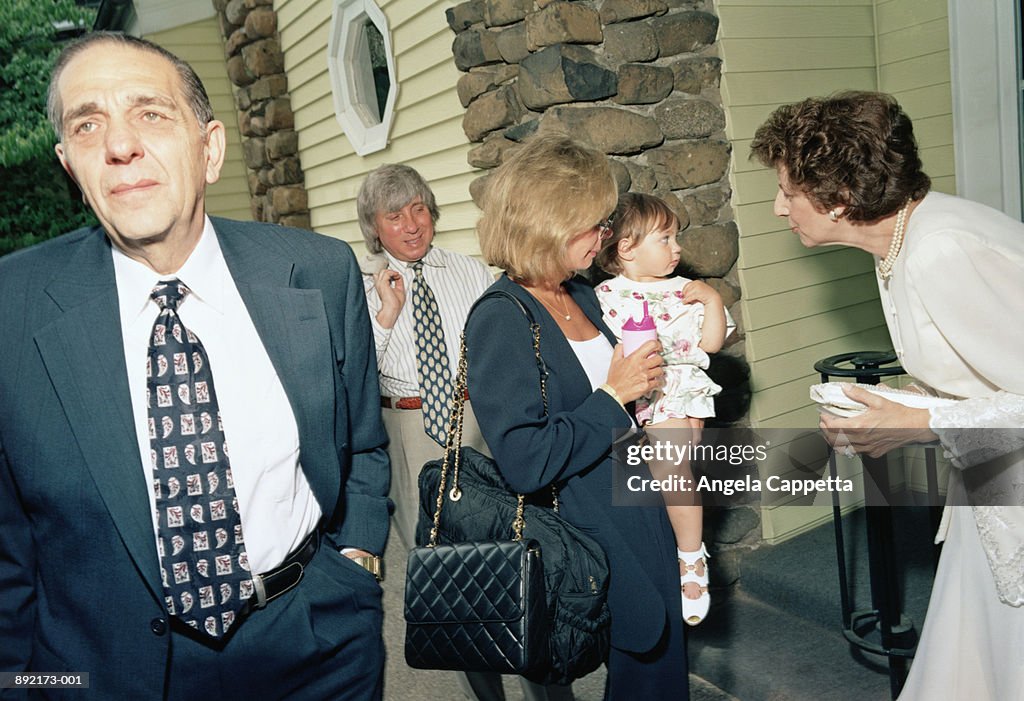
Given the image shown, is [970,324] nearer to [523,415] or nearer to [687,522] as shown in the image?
[523,415]

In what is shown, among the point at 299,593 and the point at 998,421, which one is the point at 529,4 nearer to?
the point at 998,421

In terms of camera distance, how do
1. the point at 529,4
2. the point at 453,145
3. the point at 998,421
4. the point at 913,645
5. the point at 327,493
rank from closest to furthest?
the point at 327,493, the point at 998,421, the point at 913,645, the point at 529,4, the point at 453,145

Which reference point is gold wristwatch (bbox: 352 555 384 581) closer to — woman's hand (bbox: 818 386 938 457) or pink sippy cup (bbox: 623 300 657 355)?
pink sippy cup (bbox: 623 300 657 355)

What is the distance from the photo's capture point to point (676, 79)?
12.7ft

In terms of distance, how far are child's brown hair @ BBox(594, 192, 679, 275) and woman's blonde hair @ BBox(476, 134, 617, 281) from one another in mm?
545

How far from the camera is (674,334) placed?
309 cm

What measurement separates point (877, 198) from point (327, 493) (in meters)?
1.56

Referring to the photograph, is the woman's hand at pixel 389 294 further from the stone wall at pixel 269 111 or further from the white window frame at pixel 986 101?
the stone wall at pixel 269 111

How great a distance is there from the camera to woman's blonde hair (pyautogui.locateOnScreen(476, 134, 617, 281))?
94.3 inches

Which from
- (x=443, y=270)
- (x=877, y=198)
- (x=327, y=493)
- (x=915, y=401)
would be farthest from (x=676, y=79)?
(x=327, y=493)

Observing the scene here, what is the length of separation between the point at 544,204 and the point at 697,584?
1.37 m

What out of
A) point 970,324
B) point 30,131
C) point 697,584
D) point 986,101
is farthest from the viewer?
point 30,131

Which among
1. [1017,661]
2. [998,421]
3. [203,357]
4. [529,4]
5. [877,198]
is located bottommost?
[1017,661]

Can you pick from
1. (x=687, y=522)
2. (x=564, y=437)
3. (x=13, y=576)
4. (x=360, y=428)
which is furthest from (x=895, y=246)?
(x=13, y=576)
